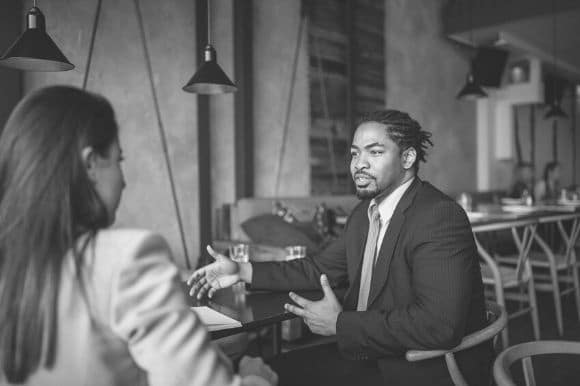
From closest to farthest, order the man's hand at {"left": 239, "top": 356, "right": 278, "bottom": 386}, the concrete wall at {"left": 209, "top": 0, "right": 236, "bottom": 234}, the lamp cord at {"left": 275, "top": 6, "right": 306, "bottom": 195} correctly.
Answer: the man's hand at {"left": 239, "top": 356, "right": 278, "bottom": 386} < the concrete wall at {"left": 209, "top": 0, "right": 236, "bottom": 234} < the lamp cord at {"left": 275, "top": 6, "right": 306, "bottom": 195}

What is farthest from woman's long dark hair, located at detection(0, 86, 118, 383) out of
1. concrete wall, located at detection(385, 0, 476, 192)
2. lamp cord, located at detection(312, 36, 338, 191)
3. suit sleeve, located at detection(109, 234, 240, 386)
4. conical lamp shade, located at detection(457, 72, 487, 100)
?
concrete wall, located at detection(385, 0, 476, 192)

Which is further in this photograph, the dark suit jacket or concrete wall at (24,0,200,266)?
concrete wall at (24,0,200,266)

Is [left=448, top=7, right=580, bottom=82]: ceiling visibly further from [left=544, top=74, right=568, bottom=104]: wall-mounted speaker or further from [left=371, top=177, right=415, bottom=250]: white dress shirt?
[left=371, top=177, right=415, bottom=250]: white dress shirt

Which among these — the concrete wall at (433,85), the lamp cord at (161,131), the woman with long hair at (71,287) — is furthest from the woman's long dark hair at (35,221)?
the concrete wall at (433,85)

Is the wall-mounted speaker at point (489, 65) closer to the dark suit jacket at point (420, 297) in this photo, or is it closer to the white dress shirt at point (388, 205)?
the white dress shirt at point (388, 205)

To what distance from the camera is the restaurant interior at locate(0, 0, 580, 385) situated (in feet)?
10.8

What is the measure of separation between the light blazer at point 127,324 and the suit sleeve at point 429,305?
76 centimetres

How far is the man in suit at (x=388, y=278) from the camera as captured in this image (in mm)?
1466

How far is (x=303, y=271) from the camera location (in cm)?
192

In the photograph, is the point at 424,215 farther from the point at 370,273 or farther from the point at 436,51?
the point at 436,51

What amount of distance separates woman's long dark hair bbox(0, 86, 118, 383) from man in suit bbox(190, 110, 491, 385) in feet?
2.82

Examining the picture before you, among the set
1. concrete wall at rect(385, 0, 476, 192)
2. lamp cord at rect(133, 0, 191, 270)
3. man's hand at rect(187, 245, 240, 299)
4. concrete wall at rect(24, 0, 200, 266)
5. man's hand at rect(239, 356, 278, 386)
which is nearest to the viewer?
man's hand at rect(239, 356, 278, 386)

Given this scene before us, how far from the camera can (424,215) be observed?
62.9 inches

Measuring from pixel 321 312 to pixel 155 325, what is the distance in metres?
0.87
